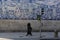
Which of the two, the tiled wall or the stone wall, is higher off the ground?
the tiled wall

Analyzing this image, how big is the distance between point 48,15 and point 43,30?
1557mm

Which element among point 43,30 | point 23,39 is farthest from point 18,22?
point 23,39

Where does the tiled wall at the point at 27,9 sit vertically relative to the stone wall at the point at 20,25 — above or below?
above

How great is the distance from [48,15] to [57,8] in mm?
1122

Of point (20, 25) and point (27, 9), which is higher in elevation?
point (27, 9)

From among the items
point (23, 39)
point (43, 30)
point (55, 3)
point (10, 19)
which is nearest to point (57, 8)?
point (55, 3)

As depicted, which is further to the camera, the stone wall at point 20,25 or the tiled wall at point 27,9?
the tiled wall at point 27,9

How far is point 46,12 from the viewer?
2630 centimetres

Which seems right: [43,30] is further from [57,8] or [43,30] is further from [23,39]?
[23,39]

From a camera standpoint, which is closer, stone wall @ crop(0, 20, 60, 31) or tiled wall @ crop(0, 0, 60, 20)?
stone wall @ crop(0, 20, 60, 31)

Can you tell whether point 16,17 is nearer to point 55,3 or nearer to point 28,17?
point 28,17

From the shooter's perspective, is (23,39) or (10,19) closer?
(23,39)

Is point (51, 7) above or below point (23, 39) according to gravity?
above

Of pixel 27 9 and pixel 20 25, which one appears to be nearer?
pixel 20 25
